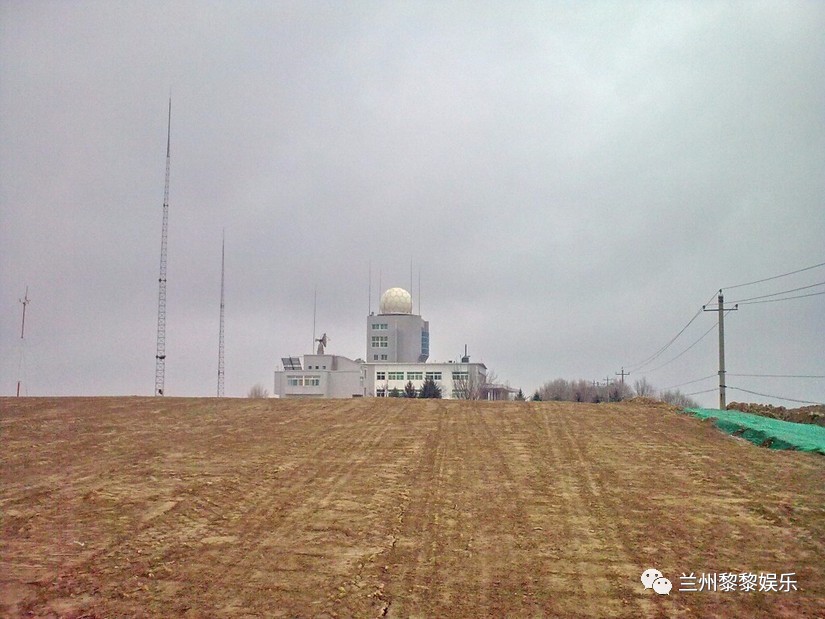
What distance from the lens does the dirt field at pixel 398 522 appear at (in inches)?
327

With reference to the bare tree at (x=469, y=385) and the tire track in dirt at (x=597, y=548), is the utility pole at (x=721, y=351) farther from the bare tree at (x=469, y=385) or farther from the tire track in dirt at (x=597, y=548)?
the bare tree at (x=469, y=385)

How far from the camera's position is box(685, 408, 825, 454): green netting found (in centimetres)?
1681

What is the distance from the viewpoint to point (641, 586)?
872 centimetres

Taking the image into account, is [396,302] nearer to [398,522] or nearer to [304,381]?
[304,381]

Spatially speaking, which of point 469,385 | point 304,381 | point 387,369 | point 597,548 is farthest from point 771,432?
point 387,369

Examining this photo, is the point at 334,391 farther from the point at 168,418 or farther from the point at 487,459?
the point at 487,459

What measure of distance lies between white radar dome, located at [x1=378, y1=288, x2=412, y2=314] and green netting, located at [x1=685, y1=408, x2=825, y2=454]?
288 feet

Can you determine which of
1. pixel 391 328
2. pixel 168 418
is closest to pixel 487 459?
pixel 168 418

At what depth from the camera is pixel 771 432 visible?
18.0 m

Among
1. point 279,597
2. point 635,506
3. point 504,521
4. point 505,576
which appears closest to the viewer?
point 279,597

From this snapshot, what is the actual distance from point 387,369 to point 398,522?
9328 centimetres

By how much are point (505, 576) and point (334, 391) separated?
8157 cm

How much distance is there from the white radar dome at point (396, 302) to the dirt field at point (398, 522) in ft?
295

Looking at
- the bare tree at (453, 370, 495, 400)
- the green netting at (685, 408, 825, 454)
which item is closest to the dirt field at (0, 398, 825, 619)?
the green netting at (685, 408, 825, 454)
